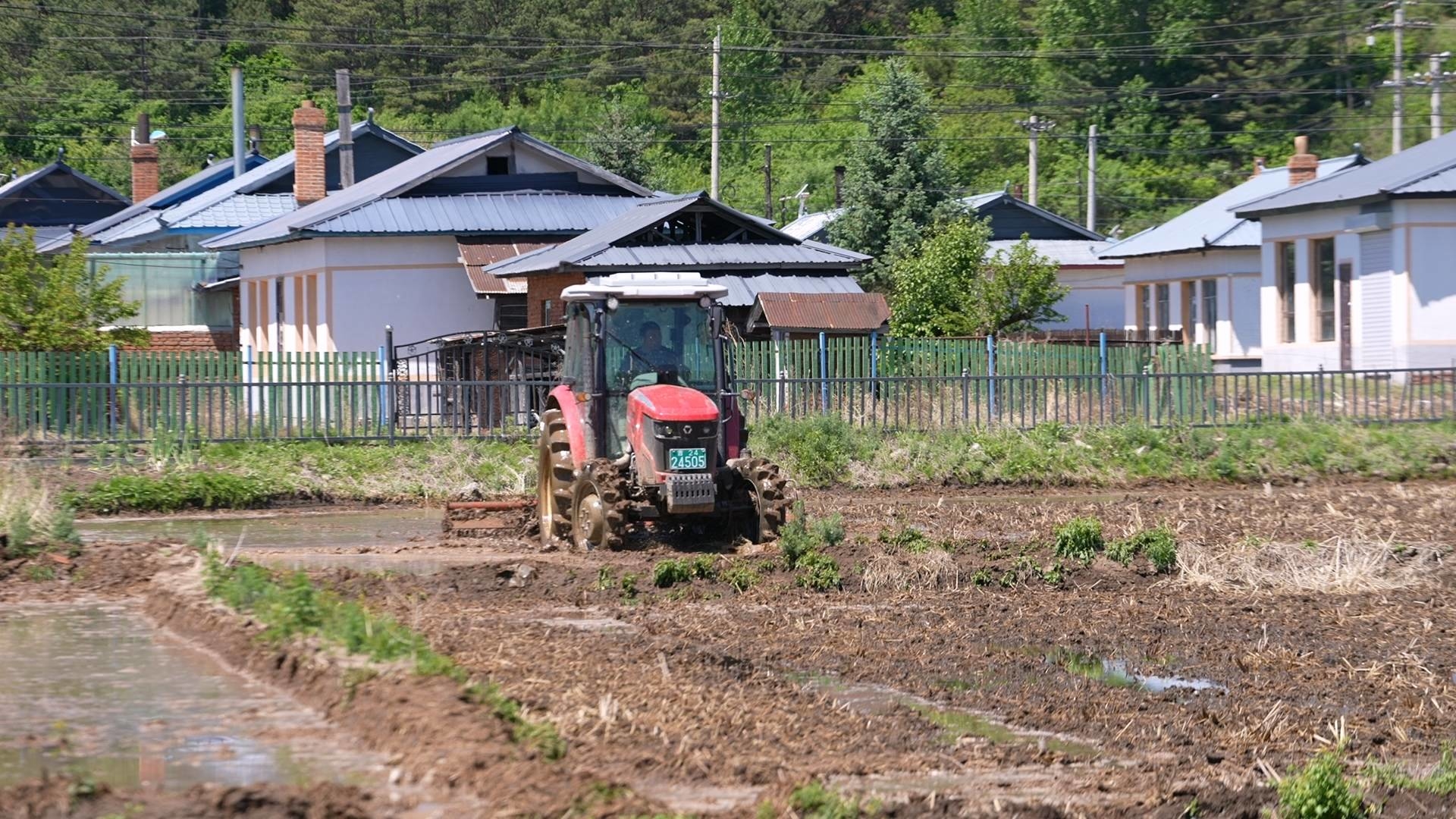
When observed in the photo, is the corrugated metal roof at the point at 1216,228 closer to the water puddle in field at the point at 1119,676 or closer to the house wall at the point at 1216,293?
the house wall at the point at 1216,293

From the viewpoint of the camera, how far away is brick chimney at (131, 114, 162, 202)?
63188 mm

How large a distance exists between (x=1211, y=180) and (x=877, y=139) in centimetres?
3376

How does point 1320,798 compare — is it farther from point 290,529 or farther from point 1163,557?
point 290,529

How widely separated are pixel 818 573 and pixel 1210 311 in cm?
3203

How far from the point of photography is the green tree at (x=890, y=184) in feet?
152

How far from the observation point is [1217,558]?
49.6ft

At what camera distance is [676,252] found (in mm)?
32875

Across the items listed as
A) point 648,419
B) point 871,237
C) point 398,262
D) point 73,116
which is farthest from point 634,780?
point 73,116

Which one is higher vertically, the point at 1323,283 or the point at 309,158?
the point at 309,158

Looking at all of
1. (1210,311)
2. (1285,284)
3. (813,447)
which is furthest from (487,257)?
(1210,311)

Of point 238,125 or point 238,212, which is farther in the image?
point 238,125

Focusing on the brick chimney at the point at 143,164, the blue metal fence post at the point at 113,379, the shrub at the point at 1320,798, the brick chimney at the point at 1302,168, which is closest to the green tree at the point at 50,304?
the blue metal fence post at the point at 113,379

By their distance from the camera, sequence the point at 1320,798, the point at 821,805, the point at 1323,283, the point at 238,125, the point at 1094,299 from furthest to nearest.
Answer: the point at 238,125 < the point at 1094,299 < the point at 1323,283 < the point at 1320,798 < the point at 821,805

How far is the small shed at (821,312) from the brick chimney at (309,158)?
18.3m
